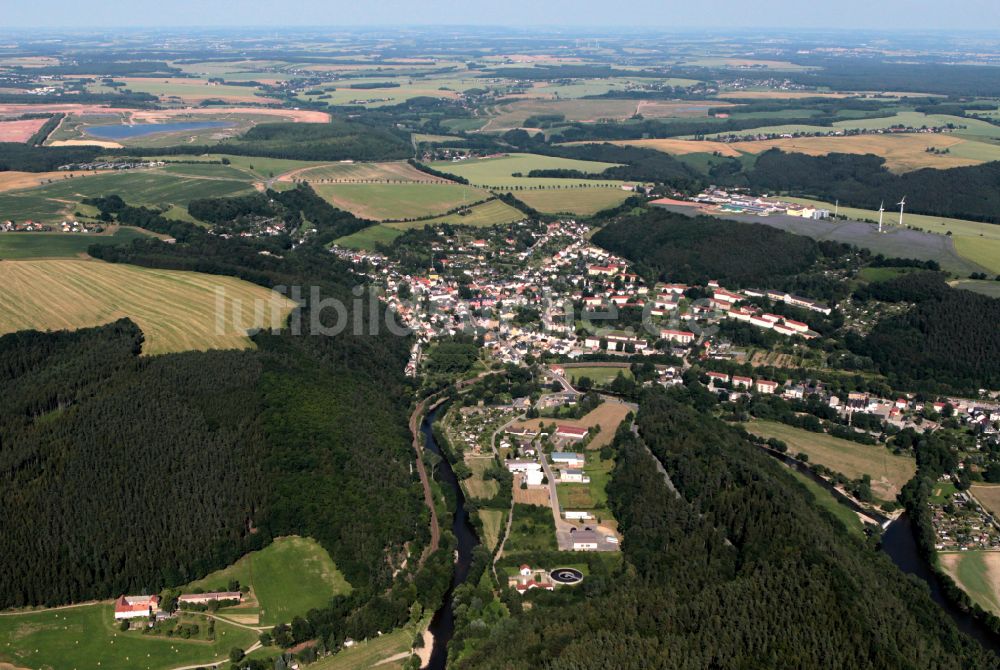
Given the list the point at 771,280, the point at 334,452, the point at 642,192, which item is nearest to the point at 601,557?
the point at 334,452

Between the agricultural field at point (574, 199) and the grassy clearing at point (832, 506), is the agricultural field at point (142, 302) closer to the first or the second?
the grassy clearing at point (832, 506)

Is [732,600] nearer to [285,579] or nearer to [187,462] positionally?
[285,579]

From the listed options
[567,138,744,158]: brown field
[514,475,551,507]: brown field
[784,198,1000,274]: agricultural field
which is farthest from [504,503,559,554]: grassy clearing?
[567,138,744,158]: brown field

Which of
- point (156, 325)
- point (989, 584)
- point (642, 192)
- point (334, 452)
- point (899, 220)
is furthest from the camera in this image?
point (642, 192)

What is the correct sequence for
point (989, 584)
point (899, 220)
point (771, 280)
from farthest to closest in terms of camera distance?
1. point (899, 220)
2. point (771, 280)
3. point (989, 584)

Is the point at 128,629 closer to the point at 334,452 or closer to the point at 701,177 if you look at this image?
the point at 334,452

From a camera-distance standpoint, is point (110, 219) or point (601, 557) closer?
point (601, 557)
